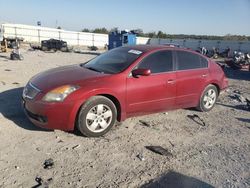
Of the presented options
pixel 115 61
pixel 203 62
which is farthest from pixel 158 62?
pixel 203 62

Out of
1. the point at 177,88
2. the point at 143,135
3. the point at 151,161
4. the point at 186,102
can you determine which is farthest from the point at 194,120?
Result: the point at 151,161

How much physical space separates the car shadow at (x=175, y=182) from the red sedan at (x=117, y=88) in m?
1.68

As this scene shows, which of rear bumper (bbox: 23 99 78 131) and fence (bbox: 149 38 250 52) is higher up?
rear bumper (bbox: 23 99 78 131)

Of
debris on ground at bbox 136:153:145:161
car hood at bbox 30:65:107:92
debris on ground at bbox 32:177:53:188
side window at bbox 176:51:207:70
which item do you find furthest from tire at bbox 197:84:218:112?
debris on ground at bbox 32:177:53:188

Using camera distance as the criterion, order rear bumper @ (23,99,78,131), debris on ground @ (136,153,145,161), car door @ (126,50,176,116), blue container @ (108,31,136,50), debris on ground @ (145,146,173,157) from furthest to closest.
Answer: blue container @ (108,31,136,50), car door @ (126,50,176,116), rear bumper @ (23,99,78,131), debris on ground @ (145,146,173,157), debris on ground @ (136,153,145,161)

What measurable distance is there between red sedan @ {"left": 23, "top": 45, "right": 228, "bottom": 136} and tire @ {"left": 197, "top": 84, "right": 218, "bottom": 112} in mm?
26

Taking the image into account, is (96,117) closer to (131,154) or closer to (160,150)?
(131,154)

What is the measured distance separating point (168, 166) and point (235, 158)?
1252 mm

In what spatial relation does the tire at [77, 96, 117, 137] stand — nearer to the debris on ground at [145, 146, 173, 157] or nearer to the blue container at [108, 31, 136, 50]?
the debris on ground at [145, 146, 173, 157]

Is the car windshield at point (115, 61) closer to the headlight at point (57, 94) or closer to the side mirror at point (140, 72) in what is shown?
the side mirror at point (140, 72)

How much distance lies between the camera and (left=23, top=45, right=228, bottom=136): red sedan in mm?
5055

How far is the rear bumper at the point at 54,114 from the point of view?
4953 mm

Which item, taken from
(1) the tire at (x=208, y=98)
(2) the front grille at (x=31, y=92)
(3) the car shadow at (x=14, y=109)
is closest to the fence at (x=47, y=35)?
(3) the car shadow at (x=14, y=109)

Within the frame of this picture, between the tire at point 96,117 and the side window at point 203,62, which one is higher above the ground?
the side window at point 203,62
